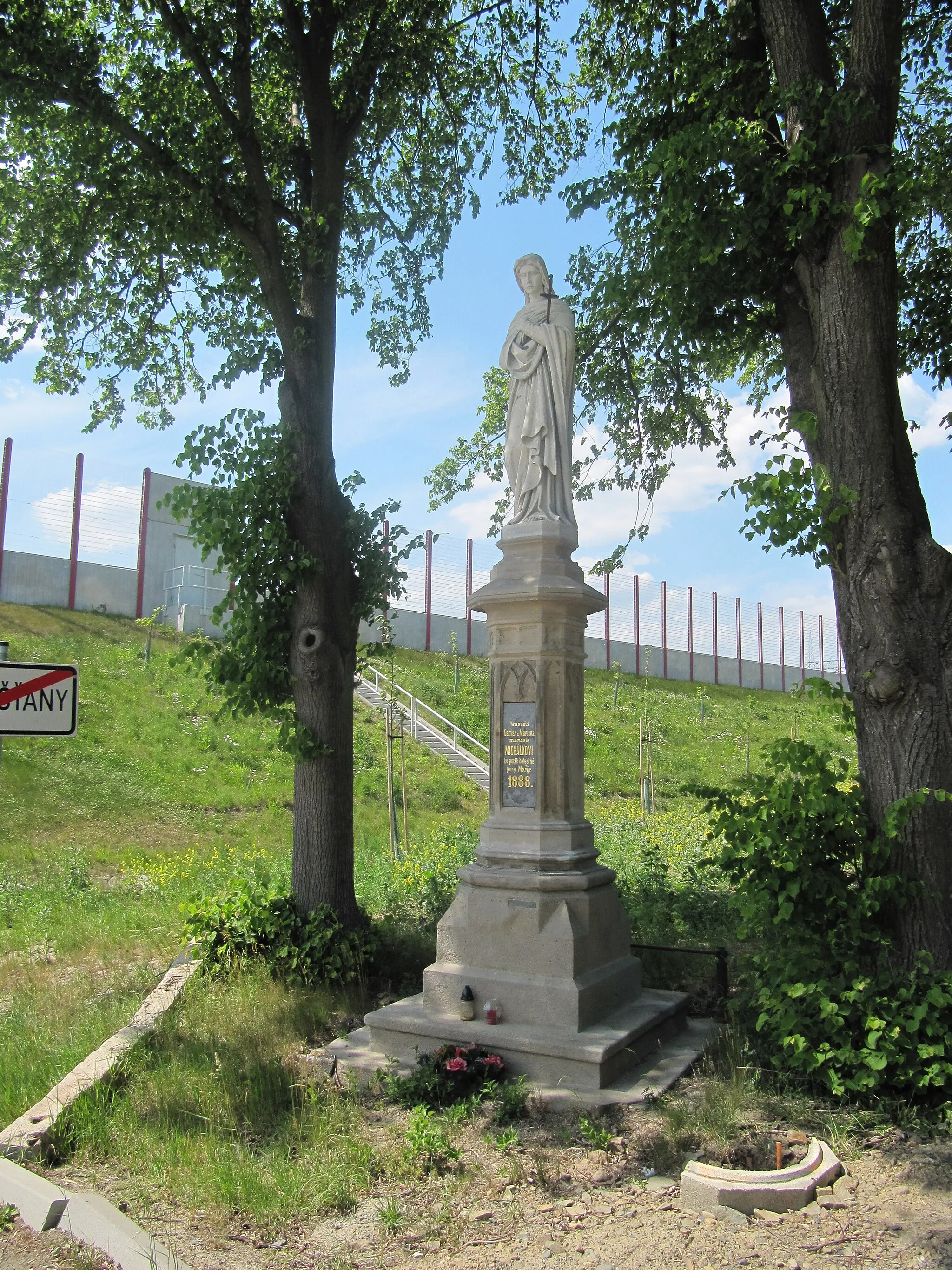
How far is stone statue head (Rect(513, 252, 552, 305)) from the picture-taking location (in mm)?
7082

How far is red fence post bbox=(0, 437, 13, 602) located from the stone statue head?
17870 mm

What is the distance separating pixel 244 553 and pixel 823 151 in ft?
17.2

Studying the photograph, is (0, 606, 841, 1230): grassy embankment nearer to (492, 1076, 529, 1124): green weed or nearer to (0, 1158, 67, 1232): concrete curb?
(0, 1158, 67, 1232): concrete curb

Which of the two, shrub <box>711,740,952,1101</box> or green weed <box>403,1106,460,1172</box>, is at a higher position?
shrub <box>711,740,952,1101</box>

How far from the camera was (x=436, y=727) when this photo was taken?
2222 centimetres

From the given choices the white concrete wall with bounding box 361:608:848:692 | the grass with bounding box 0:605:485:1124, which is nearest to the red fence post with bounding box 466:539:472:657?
the white concrete wall with bounding box 361:608:848:692

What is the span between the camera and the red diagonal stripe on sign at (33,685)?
4730 millimetres

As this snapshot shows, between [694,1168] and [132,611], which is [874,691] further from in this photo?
[132,611]

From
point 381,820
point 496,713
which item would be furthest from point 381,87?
point 381,820

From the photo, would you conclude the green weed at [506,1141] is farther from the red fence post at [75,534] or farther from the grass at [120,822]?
the red fence post at [75,534]

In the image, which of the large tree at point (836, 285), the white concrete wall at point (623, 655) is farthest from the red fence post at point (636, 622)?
the large tree at point (836, 285)

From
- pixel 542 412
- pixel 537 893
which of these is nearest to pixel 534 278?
pixel 542 412

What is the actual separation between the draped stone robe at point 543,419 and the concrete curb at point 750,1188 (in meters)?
4.21

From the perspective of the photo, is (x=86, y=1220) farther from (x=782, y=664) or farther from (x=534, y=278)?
(x=782, y=664)
